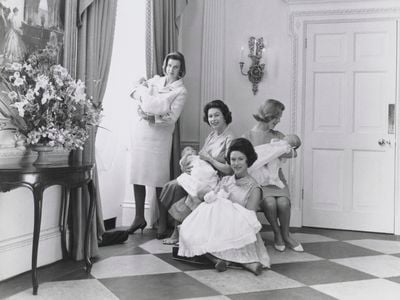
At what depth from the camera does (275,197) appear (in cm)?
445

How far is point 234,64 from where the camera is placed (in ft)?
18.4

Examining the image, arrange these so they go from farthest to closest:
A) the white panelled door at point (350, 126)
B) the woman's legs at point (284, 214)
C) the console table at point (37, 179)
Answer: the white panelled door at point (350, 126) → the woman's legs at point (284, 214) → the console table at point (37, 179)

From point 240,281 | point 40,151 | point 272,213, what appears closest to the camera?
point 40,151

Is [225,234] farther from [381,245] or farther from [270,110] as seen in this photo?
[381,245]

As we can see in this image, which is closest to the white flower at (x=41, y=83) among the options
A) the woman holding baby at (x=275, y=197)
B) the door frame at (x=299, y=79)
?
the woman holding baby at (x=275, y=197)

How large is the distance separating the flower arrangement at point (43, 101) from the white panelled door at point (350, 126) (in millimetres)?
2912

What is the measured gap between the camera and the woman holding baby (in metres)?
4.33

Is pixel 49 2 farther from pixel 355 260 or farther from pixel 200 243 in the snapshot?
pixel 355 260

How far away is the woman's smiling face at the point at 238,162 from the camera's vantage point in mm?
3916

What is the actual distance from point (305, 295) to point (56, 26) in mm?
2520

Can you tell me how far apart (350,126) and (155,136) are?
6.86 ft

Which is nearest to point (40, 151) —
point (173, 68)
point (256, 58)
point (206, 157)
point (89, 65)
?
point (89, 65)

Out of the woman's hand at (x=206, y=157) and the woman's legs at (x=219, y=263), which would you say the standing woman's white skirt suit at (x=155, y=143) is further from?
the woman's legs at (x=219, y=263)

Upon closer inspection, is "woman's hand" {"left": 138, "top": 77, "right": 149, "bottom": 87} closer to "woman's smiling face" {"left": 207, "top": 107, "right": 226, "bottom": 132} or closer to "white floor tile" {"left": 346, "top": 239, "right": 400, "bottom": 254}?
"woman's smiling face" {"left": 207, "top": 107, "right": 226, "bottom": 132}
